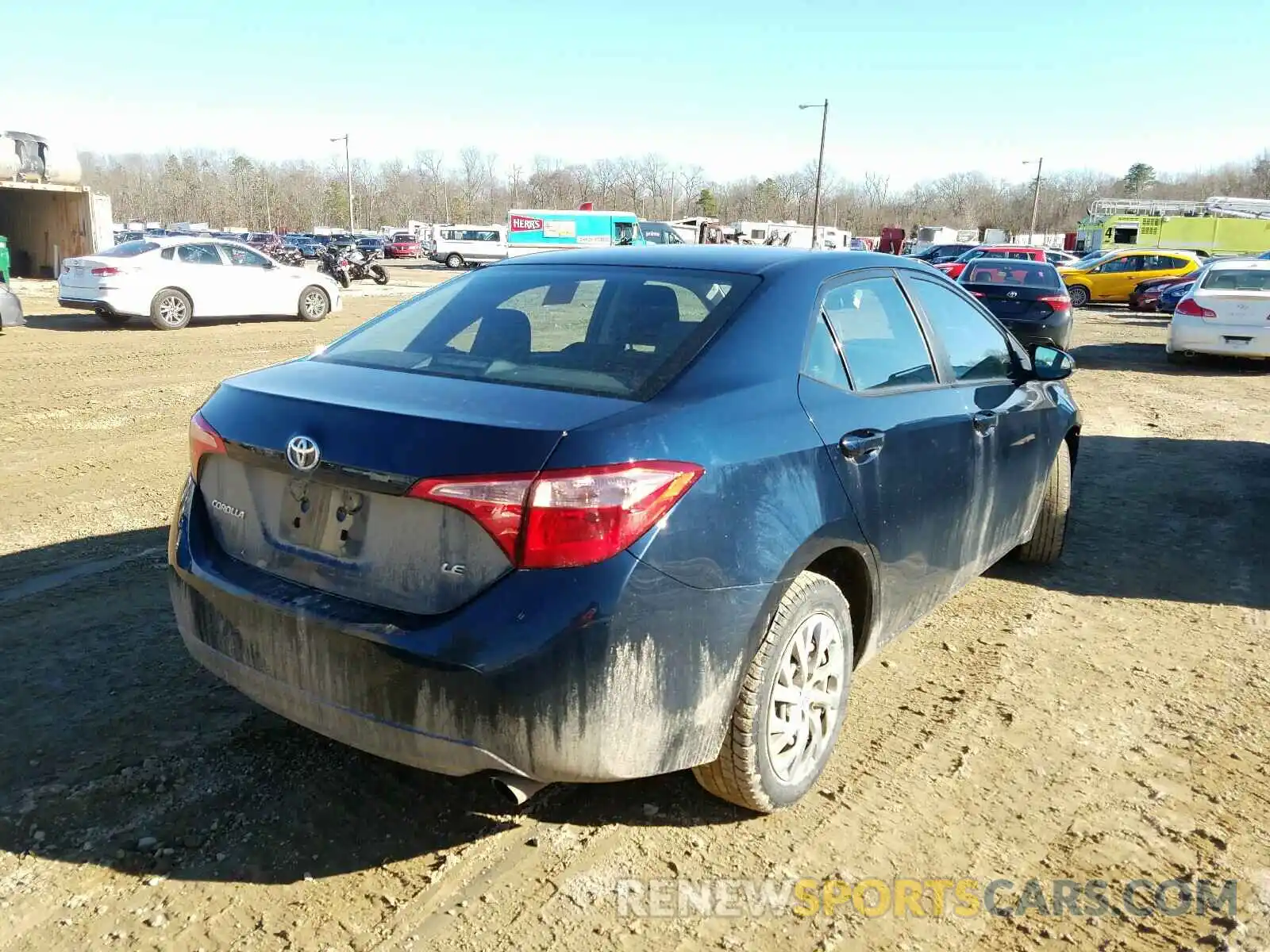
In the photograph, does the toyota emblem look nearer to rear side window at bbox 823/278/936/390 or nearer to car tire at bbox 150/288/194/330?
rear side window at bbox 823/278/936/390

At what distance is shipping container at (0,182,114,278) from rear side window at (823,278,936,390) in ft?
85.6

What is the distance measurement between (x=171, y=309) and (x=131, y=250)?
3.79 feet

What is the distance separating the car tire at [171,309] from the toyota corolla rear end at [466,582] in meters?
15.0

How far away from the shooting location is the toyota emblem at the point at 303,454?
2410 mm

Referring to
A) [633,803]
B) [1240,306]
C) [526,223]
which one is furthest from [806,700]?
[526,223]

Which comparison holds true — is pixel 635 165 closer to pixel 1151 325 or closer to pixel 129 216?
pixel 129 216

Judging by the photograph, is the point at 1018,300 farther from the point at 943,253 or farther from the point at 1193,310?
the point at 943,253

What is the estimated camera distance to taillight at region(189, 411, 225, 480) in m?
2.69

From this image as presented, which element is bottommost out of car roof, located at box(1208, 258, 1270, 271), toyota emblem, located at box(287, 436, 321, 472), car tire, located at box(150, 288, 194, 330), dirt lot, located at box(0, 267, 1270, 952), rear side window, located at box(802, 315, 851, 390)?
dirt lot, located at box(0, 267, 1270, 952)

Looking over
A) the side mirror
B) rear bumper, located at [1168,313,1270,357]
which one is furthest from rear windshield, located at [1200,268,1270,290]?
the side mirror

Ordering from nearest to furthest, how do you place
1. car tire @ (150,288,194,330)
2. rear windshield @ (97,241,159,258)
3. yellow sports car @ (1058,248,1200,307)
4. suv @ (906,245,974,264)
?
rear windshield @ (97,241,159,258) → car tire @ (150,288,194,330) → yellow sports car @ (1058,248,1200,307) → suv @ (906,245,974,264)

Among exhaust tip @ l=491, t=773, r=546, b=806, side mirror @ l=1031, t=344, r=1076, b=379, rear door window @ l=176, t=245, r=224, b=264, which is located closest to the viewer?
exhaust tip @ l=491, t=773, r=546, b=806

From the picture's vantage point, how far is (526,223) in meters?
51.2

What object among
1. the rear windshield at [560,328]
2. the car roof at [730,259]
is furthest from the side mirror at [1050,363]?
the rear windshield at [560,328]
